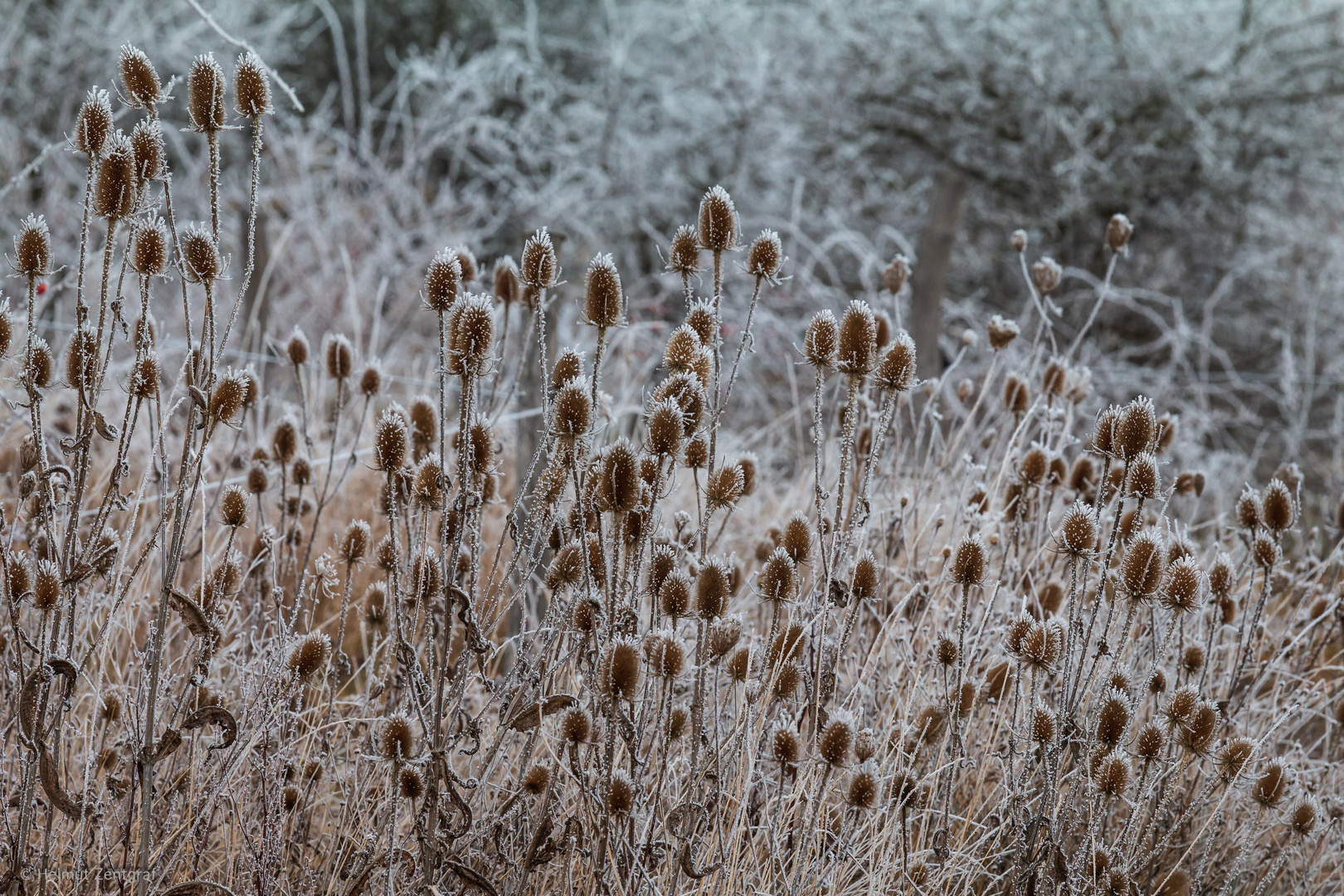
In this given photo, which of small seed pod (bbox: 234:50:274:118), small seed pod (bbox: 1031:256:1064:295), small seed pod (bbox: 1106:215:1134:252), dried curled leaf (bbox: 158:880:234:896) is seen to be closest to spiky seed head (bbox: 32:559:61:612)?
dried curled leaf (bbox: 158:880:234:896)

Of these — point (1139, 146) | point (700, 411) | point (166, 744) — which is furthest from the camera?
point (1139, 146)

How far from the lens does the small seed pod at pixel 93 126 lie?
140 centimetres

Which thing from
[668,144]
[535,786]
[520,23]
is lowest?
[535,786]

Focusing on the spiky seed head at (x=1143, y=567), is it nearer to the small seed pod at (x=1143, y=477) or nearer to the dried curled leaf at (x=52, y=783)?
the small seed pod at (x=1143, y=477)

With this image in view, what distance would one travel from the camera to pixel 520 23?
9250 mm

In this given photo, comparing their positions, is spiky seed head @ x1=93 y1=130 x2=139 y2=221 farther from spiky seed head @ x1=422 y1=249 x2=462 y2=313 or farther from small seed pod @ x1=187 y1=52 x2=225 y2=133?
spiky seed head @ x1=422 y1=249 x2=462 y2=313

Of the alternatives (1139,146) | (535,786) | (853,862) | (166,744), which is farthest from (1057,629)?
(1139,146)

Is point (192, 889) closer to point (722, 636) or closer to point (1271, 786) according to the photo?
point (722, 636)

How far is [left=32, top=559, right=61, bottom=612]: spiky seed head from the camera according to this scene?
151 centimetres

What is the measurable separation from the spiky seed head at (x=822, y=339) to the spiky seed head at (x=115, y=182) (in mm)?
897

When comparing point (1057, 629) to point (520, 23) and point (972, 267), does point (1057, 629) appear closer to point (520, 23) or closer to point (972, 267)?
point (972, 267)

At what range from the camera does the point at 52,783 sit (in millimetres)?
1429

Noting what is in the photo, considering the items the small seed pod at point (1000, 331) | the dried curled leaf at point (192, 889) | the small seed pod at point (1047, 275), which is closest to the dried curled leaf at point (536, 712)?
the dried curled leaf at point (192, 889)

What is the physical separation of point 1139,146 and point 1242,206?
0.96 meters
